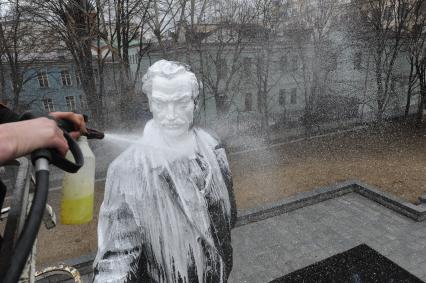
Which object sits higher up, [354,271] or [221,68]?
[221,68]

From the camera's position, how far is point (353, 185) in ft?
30.8

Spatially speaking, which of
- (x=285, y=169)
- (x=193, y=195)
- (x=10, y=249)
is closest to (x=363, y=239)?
(x=285, y=169)

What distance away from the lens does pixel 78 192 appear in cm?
189

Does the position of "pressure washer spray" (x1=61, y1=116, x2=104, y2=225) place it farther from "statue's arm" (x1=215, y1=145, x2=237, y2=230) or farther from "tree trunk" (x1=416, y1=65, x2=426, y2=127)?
"tree trunk" (x1=416, y1=65, x2=426, y2=127)

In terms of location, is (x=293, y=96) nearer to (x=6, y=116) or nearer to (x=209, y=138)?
(x=209, y=138)

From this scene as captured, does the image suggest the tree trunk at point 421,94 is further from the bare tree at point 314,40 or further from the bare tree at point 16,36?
the bare tree at point 16,36

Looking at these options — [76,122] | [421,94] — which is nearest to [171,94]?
[76,122]

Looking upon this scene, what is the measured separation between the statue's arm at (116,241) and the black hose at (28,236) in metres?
0.91

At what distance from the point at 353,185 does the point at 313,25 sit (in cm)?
973

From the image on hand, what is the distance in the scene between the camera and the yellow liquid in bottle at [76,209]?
1.89 metres

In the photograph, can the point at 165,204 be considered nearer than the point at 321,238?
Yes

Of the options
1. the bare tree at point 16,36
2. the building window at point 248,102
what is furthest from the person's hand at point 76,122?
the building window at point 248,102

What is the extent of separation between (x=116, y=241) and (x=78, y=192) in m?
0.50

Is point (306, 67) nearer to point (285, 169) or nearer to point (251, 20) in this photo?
point (251, 20)
